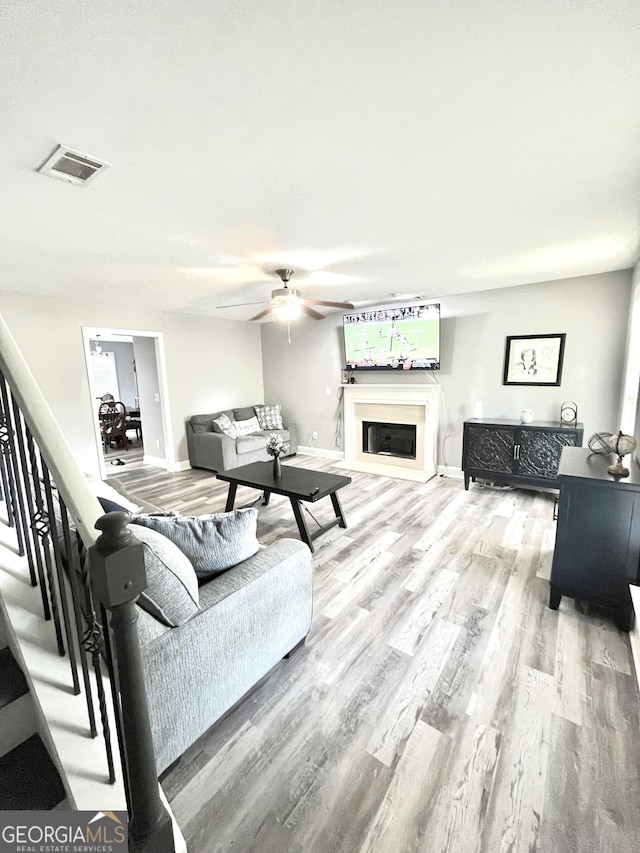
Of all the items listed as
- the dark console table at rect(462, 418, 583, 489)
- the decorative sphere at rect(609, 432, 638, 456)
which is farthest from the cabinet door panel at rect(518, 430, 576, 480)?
the decorative sphere at rect(609, 432, 638, 456)

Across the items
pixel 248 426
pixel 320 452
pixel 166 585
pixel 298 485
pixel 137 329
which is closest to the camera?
pixel 166 585

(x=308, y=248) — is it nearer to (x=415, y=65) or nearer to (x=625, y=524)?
(x=415, y=65)

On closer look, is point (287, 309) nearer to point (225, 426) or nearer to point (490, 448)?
point (225, 426)

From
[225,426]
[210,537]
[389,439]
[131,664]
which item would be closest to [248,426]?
[225,426]

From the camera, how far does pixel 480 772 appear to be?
1369 millimetres

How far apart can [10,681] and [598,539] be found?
283 centimetres

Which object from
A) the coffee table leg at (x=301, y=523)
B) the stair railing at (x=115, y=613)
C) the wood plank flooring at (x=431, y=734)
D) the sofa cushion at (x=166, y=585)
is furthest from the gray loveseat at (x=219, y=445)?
the stair railing at (x=115, y=613)

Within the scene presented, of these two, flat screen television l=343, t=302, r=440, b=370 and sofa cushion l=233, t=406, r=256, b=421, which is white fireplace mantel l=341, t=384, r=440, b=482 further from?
sofa cushion l=233, t=406, r=256, b=421

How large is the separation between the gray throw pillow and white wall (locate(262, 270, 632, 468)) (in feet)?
12.9

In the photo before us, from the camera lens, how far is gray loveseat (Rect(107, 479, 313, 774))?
1.26 metres

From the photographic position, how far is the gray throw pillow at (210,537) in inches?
62.4

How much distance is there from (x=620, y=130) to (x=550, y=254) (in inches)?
71.1

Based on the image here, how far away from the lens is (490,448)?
14.1 ft
